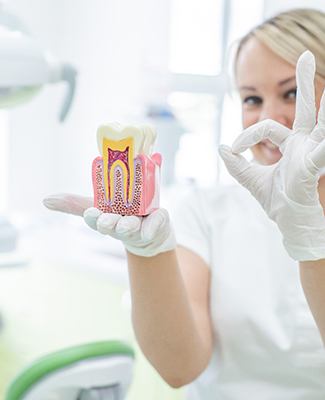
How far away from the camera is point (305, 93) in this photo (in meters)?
0.70

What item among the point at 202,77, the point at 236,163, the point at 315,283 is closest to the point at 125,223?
the point at 236,163

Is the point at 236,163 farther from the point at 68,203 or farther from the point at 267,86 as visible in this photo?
the point at 267,86

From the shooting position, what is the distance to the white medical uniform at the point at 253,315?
1.02m

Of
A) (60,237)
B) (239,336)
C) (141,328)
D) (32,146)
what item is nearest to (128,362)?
(141,328)

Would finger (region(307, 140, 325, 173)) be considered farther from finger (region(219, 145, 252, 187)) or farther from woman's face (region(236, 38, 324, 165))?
woman's face (region(236, 38, 324, 165))

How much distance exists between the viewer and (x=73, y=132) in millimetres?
2590

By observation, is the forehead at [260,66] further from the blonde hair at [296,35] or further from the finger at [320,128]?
the finger at [320,128]

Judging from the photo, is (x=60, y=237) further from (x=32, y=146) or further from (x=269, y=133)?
(x=269, y=133)

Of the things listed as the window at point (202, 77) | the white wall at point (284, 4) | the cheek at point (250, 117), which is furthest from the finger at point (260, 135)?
the window at point (202, 77)

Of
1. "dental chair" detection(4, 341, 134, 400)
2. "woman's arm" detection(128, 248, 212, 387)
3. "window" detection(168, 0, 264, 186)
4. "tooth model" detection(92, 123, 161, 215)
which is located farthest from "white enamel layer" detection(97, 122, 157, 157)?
"window" detection(168, 0, 264, 186)

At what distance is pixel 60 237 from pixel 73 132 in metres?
0.79

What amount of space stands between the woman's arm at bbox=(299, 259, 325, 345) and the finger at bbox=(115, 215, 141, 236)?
0.21 m

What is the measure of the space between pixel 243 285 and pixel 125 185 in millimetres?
440

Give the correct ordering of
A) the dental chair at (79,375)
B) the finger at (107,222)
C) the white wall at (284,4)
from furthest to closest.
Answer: the white wall at (284,4) < the dental chair at (79,375) < the finger at (107,222)
